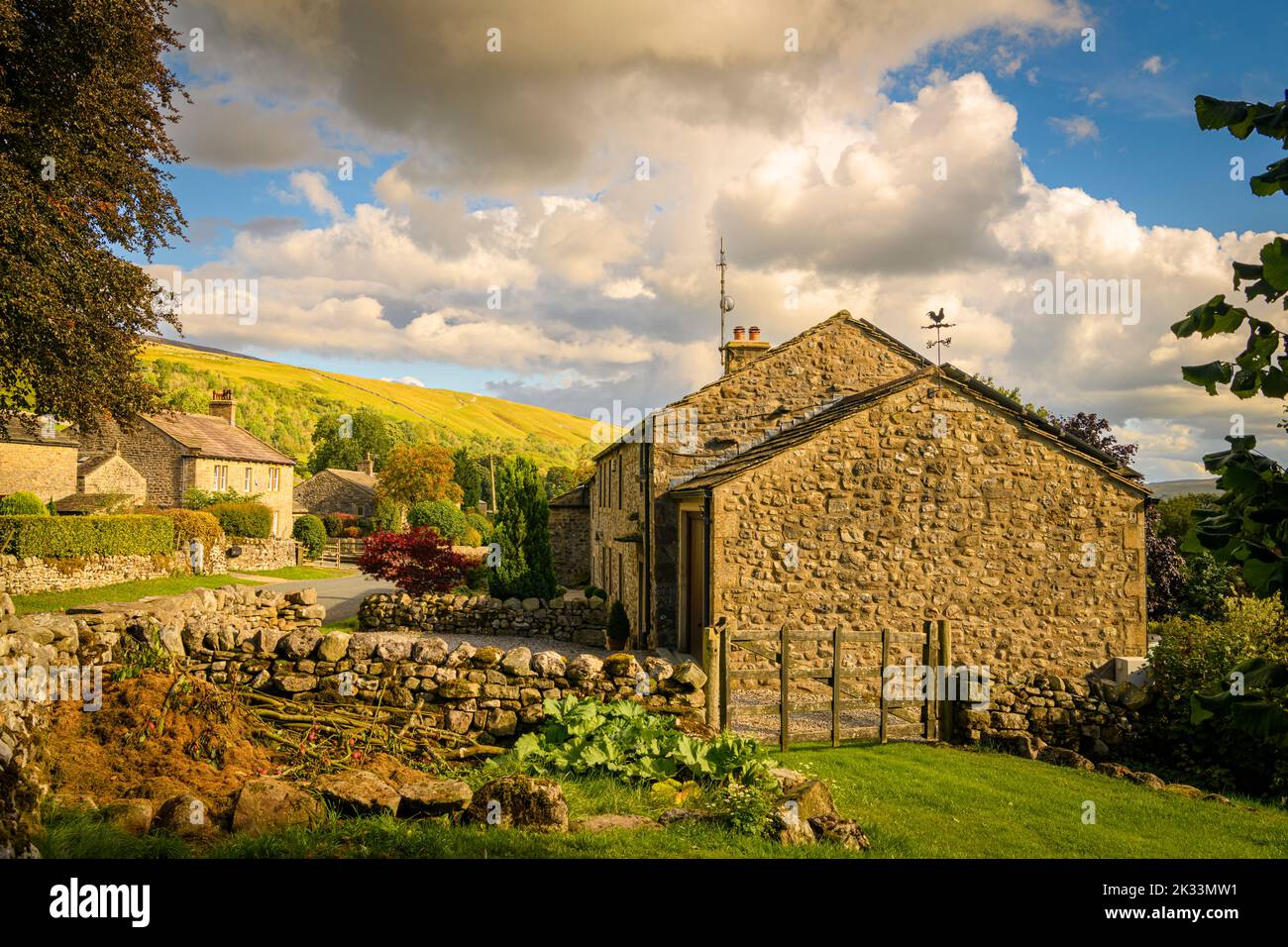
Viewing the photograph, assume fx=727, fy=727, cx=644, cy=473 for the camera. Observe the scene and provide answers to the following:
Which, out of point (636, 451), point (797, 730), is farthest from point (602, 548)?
point (797, 730)

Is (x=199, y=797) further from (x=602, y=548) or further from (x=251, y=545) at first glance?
(x=251, y=545)

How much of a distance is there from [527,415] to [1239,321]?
638ft

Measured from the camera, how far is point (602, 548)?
2616cm

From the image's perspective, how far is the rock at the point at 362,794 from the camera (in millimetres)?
5922

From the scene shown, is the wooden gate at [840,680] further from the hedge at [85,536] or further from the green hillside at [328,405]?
the green hillside at [328,405]

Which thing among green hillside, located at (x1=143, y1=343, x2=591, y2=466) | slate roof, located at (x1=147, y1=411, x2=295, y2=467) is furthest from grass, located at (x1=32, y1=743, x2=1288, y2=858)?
green hillside, located at (x1=143, y1=343, x2=591, y2=466)

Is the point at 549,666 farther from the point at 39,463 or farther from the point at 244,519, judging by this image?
the point at 39,463

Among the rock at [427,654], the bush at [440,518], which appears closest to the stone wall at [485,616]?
the rock at [427,654]

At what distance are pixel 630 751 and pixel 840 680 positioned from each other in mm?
5322

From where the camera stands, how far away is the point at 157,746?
686 cm

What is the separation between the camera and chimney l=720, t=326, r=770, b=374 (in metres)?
19.6

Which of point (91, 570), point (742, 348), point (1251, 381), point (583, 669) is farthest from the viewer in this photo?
point (91, 570)

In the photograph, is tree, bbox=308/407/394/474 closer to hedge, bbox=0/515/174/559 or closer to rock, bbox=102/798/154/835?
hedge, bbox=0/515/174/559

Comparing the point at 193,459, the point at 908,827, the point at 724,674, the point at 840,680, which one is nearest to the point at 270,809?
Answer: the point at 908,827
